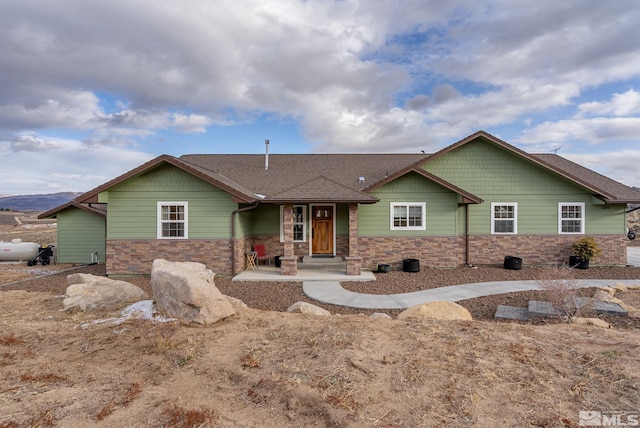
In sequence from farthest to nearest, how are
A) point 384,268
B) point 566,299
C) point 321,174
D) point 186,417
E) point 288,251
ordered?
point 321,174 → point 384,268 → point 288,251 → point 566,299 → point 186,417

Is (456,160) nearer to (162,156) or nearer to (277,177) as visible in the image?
(277,177)

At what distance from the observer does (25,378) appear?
11.8 feet

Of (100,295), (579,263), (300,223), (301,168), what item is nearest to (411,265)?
(300,223)

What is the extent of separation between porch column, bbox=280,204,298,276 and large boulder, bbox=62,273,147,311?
16.0ft

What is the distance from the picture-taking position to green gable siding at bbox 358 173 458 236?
12617mm

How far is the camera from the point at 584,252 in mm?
12672

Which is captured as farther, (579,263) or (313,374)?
(579,263)

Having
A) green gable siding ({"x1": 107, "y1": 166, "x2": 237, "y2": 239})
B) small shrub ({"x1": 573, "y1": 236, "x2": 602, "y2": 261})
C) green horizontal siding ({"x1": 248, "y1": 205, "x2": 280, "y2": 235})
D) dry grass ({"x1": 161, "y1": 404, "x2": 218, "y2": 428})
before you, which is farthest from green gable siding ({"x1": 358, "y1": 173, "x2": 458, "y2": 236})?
dry grass ({"x1": 161, "y1": 404, "x2": 218, "y2": 428})

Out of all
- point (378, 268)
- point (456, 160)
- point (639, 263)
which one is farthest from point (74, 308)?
point (639, 263)

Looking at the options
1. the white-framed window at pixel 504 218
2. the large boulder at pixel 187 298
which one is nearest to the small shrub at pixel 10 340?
the large boulder at pixel 187 298

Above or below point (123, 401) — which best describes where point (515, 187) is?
above

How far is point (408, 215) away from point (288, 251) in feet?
16.3

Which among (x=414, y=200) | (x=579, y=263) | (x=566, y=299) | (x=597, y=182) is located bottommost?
(x=579, y=263)

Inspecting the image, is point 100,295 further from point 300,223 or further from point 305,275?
point 300,223
